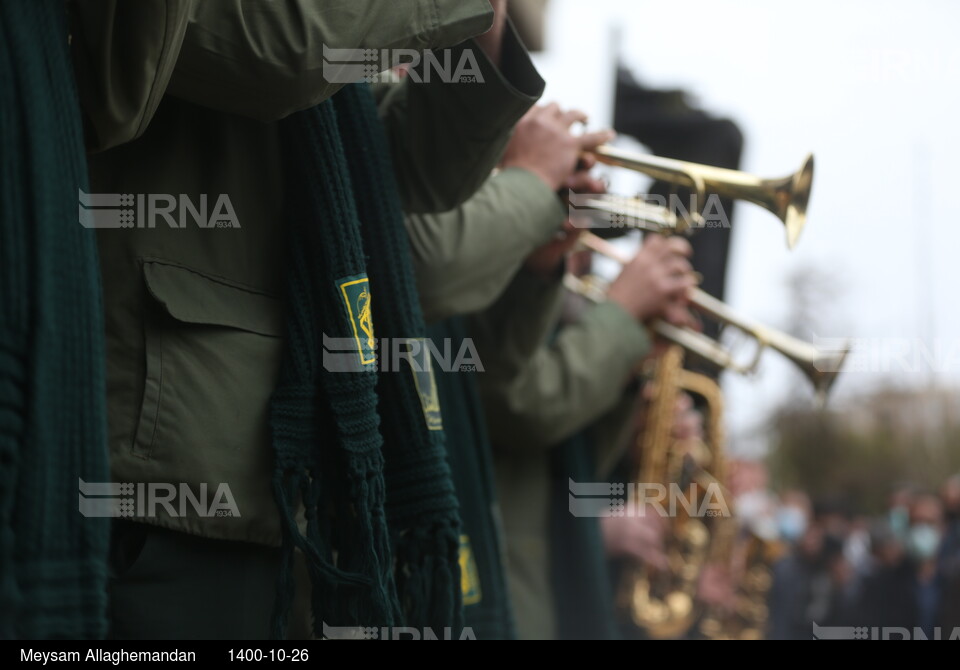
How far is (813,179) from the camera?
276cm

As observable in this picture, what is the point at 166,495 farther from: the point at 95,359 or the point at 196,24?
the point at 196,24

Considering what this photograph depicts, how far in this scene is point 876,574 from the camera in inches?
397

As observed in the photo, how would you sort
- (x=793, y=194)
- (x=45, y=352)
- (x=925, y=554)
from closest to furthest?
(x=45, y=352), (x=793, y=194), (x=925, y=554)

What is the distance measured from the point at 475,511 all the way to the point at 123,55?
1.35 m

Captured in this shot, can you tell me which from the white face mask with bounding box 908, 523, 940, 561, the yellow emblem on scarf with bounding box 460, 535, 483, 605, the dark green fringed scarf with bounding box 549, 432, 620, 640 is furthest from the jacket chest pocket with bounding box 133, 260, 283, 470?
the white face mask with bounding box 908, 523, 940, 561

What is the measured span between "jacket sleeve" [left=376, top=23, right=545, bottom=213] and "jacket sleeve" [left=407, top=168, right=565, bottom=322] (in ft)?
0.67

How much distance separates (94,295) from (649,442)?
12.3 feet

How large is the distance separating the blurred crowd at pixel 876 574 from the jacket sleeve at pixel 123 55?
6.34m

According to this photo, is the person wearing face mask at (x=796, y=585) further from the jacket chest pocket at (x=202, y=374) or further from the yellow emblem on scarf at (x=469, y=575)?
the jacket chest pocket at (x=202, y=374)

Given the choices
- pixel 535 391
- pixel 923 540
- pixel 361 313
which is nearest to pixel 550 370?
pixel 535 391

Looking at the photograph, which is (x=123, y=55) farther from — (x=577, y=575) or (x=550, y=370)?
(x=577, y=575)

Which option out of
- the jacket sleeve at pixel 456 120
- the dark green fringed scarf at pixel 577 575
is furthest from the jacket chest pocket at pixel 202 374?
the dark green fringed scarf at pixel 577 575

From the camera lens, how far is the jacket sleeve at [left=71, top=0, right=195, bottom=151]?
136 centimetres

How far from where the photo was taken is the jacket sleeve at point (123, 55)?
1.36 m
